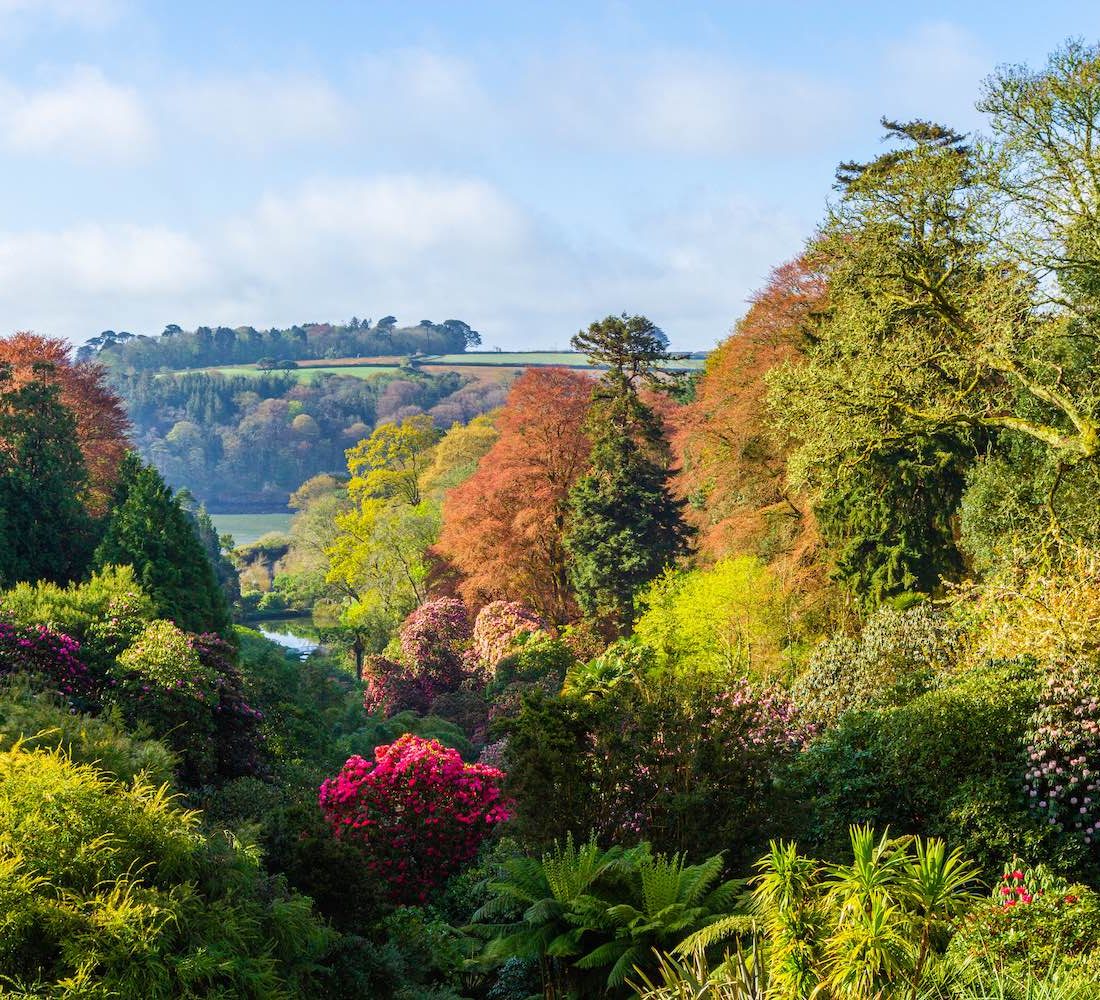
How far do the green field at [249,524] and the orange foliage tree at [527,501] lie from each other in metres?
73.3

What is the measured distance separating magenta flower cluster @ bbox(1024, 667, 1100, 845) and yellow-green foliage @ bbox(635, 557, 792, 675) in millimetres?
9686

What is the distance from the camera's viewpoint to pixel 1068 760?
11.0 meters

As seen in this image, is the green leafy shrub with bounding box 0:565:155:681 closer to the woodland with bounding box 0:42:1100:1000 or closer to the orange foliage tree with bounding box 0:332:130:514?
the woodland with bounding box 0:42:1100:1000

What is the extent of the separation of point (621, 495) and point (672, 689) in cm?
1685

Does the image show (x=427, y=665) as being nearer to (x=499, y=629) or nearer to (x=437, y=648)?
(x=437, y=648)

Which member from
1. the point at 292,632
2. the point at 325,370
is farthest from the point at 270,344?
the point at 292,632

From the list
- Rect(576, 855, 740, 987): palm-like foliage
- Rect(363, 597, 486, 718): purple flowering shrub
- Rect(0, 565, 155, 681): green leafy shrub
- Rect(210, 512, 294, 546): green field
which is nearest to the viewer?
Rect(576, 855, 740, 987): palm-like foliage

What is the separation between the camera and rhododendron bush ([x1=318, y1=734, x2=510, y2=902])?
43.8 feet

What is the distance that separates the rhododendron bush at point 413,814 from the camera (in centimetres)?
1335

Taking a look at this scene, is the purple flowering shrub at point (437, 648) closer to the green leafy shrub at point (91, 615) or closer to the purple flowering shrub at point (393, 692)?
the purple flowering shrub at point (393, 692)

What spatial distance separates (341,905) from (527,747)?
2.50 metres

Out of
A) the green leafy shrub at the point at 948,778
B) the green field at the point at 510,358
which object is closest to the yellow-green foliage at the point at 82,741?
the green leafy shrub at the point at 948,778

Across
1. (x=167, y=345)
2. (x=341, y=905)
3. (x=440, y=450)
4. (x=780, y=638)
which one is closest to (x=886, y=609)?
(x=780, y=638)

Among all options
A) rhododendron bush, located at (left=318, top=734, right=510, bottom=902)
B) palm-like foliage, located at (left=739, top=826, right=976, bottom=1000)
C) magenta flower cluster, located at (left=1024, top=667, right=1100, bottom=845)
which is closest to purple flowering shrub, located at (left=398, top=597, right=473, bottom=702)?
rhododendron bush, located at (left=318, top=734, right=510, bottom=902)
